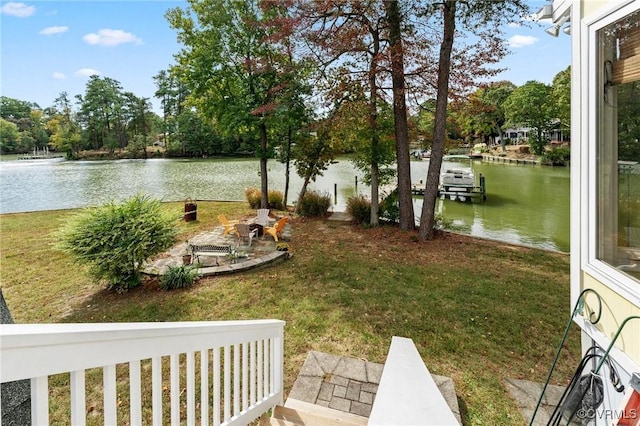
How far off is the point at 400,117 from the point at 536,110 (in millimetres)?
32403

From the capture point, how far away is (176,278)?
17.1ft

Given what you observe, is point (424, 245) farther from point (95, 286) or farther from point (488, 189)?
point (488, 189)

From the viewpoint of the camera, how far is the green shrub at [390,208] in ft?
31.0

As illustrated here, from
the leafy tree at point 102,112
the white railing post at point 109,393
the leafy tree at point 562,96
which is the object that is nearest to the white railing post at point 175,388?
the white railing post at point 109,393

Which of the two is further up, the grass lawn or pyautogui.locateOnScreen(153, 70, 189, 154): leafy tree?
pyautogui.locateOnScreen(153, 70, 189, 154): leafy tree

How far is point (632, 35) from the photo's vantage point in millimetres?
1909

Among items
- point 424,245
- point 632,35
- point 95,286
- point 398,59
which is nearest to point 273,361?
point 632,35

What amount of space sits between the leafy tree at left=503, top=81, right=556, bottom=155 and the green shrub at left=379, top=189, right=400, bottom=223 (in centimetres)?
3071

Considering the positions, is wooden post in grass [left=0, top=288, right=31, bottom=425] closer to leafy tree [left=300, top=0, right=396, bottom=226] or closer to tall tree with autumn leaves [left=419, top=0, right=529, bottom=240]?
tall tree with autumn leaves [left=419, top=0, right=529, bottom=240]

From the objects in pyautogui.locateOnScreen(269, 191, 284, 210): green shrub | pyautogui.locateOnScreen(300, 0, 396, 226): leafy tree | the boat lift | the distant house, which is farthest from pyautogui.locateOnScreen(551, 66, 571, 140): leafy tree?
the distant house

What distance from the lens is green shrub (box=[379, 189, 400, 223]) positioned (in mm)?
9461

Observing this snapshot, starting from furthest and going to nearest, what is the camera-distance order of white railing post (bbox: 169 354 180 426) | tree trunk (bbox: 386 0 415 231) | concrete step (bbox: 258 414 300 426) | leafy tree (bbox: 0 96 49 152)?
leafy tree (bbox: 0 96 49 152), tree trunk (bbox: 386 0 415 231), concrete step (bbox: 258 414 300 426), white railing post (bbox: 169 354 180 426)

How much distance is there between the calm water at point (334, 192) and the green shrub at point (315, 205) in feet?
4.37

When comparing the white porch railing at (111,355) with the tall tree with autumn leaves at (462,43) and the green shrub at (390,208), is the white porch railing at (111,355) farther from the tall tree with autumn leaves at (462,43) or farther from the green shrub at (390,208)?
the green shrub at (390,208)
